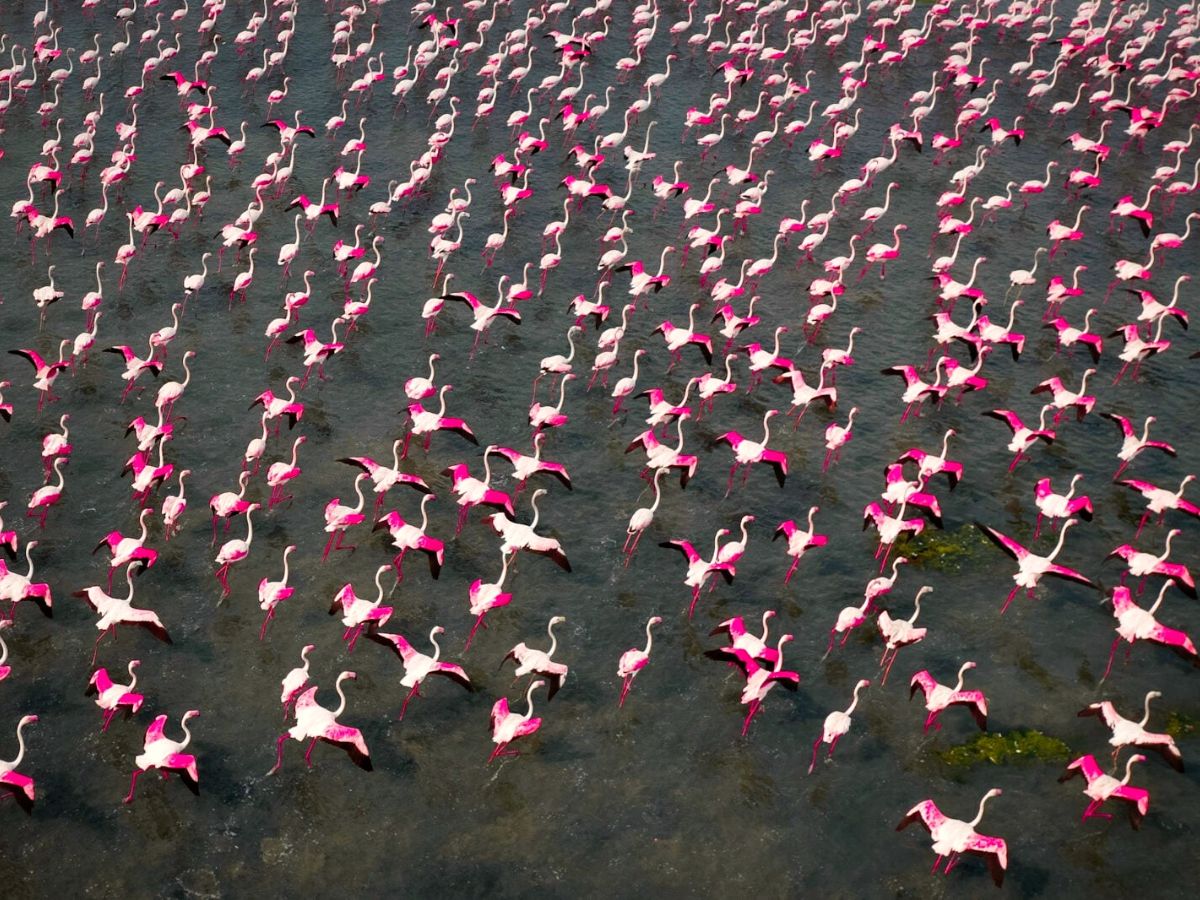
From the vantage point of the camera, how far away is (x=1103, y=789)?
15508 mm

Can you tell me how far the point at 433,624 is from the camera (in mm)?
18484

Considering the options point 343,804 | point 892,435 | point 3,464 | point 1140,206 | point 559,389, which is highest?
point 3,464

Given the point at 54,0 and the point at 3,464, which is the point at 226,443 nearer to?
the point at 3,464

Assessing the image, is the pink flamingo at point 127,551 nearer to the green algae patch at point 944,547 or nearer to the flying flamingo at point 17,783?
the flying flamingo at point 17,783

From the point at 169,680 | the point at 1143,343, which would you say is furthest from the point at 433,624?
the point at 1143,343

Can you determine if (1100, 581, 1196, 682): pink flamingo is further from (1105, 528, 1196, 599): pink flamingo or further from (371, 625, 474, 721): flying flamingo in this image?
(371, 625, 474, 721): flying flamingo

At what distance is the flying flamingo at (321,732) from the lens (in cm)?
1552

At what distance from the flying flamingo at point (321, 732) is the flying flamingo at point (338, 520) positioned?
3.51m

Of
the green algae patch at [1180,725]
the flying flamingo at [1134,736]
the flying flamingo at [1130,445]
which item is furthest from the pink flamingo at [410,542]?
the flying flamingo at [1130,445]

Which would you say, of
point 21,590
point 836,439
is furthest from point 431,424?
point 21,590

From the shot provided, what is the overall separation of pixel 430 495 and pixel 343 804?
218 inches

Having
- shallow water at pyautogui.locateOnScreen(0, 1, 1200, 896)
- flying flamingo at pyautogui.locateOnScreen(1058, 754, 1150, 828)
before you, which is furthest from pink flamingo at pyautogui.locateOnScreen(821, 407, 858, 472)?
flying flamingo at pyautogui.locateOnScreen(1058, 754, 1150, 828)

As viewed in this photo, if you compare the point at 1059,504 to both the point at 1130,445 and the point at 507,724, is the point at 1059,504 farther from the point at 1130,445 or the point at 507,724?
the point at 507,724

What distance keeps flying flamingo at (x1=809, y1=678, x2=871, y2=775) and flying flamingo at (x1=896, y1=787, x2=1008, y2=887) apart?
133 cm
